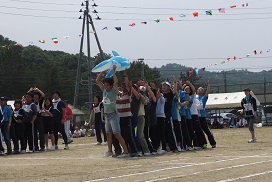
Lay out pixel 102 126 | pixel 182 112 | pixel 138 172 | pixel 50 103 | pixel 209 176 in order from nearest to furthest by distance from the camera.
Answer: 1. pixel 209 176
2. pixel 138 172
3. pixel 182 112
4. pixel 50 103
5. pixel 102 126

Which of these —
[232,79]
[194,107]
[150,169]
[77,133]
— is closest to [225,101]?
[77,133]

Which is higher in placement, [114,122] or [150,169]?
[114,122]

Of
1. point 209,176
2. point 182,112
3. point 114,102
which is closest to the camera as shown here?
point 209,176

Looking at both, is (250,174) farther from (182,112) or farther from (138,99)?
(182,112)

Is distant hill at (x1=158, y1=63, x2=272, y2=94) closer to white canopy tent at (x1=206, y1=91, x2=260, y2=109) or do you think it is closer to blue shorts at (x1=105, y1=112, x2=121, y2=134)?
white canopy tent at (x1=206, y1=91, x2=260, y2=109)

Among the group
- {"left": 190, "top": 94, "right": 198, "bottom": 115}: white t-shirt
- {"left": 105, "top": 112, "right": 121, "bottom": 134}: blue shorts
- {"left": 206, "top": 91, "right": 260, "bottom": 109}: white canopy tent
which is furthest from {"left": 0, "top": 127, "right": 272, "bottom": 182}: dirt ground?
{"left": 206, "top": 91, "right": 260, "bottom": 109}: white canopy tent

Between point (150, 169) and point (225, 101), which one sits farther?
point (225, 101)

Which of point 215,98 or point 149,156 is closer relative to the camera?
point 149,156

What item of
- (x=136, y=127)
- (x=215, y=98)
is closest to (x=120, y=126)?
(x=136, y=127)

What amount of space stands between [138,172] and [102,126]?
11.8m

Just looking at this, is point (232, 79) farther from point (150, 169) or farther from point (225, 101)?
point (150, 169)

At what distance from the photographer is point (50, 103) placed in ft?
71.1

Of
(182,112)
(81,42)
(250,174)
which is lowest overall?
(250,174)

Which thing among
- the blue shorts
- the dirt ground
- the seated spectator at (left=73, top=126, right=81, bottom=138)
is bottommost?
the dirt ground
